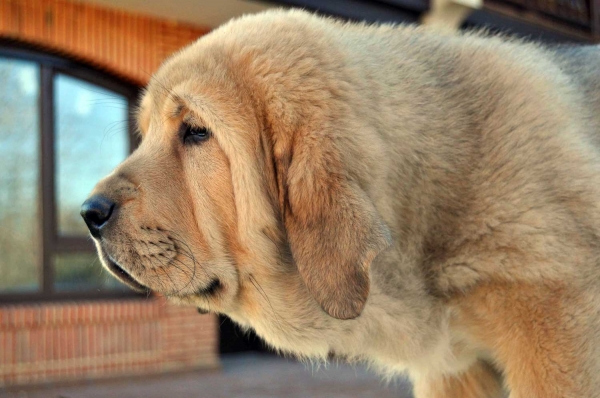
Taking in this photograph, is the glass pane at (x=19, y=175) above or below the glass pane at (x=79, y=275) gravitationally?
above

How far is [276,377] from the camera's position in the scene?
8.77m

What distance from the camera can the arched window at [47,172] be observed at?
8172 millimetres

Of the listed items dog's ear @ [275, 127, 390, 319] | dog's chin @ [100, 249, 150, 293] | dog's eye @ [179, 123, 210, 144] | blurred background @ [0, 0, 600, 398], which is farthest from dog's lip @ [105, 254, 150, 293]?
blurred background @ [0, 0, 600, 398]

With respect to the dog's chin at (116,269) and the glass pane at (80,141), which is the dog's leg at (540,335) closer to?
the dog's chin at (116,269)

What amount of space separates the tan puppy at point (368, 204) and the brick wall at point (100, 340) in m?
5.68

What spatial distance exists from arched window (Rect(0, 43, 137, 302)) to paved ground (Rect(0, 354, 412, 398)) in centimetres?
128

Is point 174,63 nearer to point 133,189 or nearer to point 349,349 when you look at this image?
point 133,189

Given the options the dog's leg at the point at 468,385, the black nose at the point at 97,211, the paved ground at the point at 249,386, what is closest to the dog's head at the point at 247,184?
the black nose at the point at 97,211

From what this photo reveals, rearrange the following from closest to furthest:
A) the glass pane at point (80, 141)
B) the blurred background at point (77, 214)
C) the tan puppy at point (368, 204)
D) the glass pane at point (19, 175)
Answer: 1. the tan puppy at point (368, 204)
2. the blurred background at point (77, 214)
3. the glass pane at point (19, 175)
4. the glass pane at point (80, 141)

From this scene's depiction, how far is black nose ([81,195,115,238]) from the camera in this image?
2.63 m

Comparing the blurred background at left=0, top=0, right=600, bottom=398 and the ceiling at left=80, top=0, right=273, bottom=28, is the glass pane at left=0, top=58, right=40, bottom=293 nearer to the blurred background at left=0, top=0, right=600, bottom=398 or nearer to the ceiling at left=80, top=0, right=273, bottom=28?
the blurred background at left=0, top=0, right=600, bottom=398

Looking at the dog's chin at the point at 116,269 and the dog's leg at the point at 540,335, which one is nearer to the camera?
the dog's leg at the point at 540,335

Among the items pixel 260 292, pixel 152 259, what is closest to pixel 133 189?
pixel 152 259

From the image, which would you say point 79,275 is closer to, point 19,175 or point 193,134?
point 19,175
